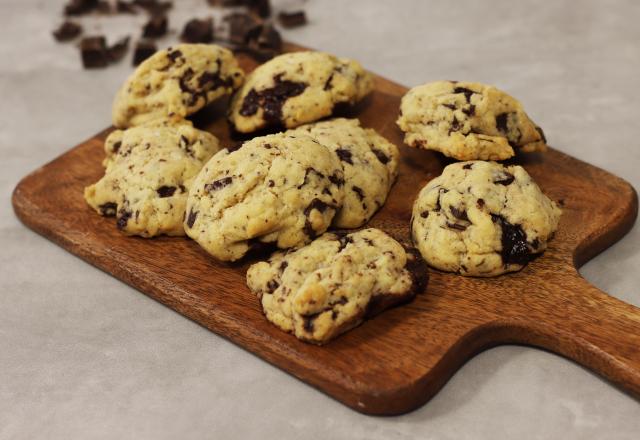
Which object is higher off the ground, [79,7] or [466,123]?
[466,123]

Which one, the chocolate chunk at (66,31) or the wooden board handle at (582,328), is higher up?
the wooden board handle at (582,328)

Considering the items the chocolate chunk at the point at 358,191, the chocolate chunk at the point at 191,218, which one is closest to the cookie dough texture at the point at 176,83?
the chocolate chunk at the point at 191,218

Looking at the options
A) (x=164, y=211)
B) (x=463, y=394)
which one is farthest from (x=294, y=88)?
(x=463, y=394)

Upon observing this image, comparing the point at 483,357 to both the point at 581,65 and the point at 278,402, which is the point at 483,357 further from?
the point at 581,65

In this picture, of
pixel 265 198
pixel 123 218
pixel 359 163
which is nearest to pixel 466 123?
pixel 359 163

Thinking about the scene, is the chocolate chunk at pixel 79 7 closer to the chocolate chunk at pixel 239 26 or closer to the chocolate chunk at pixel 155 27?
the chocolate chunk at pixel 155 27

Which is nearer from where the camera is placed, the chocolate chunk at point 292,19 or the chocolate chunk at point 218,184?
the chocolate chunk at point 218,184

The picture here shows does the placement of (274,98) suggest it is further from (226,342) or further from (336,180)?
(226,342)
